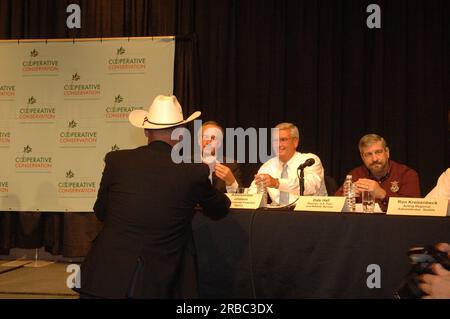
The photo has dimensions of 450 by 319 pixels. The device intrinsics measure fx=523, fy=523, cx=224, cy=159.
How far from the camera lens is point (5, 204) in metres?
5.82

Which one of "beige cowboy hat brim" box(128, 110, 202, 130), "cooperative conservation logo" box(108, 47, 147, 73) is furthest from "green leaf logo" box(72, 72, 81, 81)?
"beige cowboy hat brim" box(128, 110, 202, 130)

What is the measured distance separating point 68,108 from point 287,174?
2.93 metres

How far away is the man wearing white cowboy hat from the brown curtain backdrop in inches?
134

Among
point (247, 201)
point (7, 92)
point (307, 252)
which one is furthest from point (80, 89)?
point (307, 252)

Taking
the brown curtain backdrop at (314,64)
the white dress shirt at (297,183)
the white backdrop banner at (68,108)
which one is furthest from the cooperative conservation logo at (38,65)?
the white dress shirt at (297,183)

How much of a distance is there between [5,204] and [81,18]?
7.63 feet

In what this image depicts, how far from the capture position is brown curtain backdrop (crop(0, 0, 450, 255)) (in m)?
5.39

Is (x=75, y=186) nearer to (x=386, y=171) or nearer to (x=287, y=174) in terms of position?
(x=287, y=174)

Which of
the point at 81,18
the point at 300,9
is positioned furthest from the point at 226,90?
the point at 81,18

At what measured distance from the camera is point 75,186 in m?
5.75

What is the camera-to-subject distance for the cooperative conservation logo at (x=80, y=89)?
5.83m
